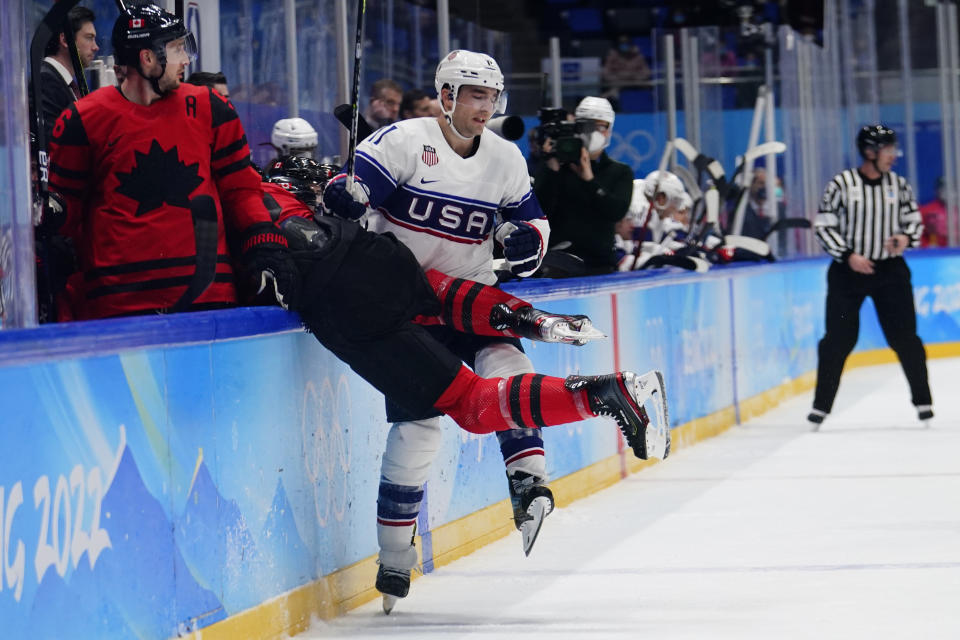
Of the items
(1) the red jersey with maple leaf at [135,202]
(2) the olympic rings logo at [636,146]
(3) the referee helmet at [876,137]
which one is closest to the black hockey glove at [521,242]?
(1) the red jersey with maple leaf at [135,202]

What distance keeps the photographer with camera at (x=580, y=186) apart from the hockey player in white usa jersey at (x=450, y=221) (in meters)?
1.86

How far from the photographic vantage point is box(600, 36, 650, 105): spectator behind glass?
1221 cm

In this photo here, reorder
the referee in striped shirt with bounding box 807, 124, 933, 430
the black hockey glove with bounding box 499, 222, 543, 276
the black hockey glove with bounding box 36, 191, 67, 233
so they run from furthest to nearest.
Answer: the referee in striped shirt with bounding box 807, 124, 933, 430
the black hockey glove with bounding box 499, 222, 543, 276
the black hockey glove with bounding box 36, 191, 67, 233

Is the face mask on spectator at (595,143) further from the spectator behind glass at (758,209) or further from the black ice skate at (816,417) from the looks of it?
the spectator behind glass at (758,209)

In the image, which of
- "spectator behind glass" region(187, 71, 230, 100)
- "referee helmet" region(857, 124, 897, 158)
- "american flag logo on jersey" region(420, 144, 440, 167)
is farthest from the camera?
"referee helmet" region(857, 124, 897, 158)

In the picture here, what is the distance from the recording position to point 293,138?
18.0 feet

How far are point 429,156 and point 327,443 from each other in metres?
0.81

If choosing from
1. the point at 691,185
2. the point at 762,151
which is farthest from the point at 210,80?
the point at 762,151

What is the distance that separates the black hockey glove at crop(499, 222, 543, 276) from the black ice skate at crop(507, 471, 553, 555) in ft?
1.99

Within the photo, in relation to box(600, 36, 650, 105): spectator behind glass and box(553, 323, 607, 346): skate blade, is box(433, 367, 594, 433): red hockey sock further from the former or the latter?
box(600, 36, 650, 105): spectator behind glass

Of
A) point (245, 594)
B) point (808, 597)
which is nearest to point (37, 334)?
point (245, 594)

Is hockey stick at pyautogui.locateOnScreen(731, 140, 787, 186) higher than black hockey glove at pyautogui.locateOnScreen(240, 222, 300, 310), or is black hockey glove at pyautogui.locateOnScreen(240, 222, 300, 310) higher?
hockey stick at pyautogui.locateOnScreen(731, 140, 787, 186)

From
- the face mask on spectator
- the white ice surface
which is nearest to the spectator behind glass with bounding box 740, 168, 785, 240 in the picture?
the white ice surface

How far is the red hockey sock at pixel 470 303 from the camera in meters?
4.17
